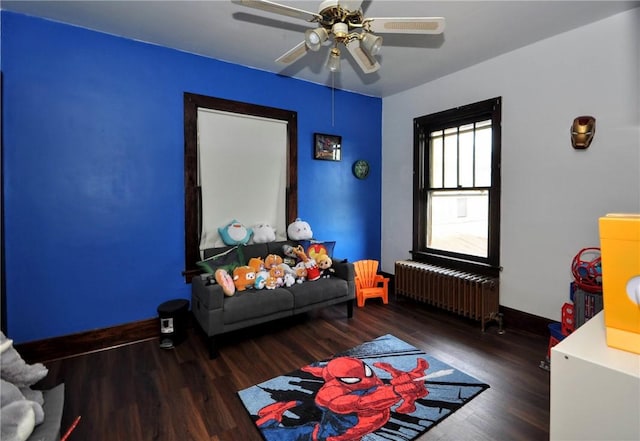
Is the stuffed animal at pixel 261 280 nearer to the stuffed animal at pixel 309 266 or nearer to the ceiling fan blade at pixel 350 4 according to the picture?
the stuffed animal at pixel 309 266

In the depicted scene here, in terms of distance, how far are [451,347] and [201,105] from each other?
3.49m

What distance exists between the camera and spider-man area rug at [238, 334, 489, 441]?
1827 mm

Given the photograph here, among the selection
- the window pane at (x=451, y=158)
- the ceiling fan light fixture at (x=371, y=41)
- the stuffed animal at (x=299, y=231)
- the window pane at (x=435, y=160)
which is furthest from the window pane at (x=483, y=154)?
the ceiling fan light fixture at (x=371, y=41)

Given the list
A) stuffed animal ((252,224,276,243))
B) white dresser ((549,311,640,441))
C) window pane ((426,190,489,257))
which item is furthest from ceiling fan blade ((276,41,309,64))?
window pane ((426,190,489,257))

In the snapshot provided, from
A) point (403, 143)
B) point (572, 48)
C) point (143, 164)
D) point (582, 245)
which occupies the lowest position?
point (582, 245)

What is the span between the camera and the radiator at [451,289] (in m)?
3.21

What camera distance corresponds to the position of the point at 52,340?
8.59ft

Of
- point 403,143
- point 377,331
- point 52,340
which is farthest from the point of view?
point 403,143

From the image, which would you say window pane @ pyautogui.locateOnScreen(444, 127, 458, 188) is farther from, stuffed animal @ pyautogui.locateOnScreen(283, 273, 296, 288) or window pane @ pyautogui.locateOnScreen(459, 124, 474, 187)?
stuffed animal @ pyautogui.locateOnScreen(283, 273, 296, 288)

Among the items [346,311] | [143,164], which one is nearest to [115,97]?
[143,164]

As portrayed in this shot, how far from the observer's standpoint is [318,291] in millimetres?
3215

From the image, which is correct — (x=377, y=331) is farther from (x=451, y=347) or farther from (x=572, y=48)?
(x=572, y=48)

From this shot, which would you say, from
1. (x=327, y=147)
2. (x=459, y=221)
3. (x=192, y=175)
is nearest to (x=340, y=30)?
(x=192, y=175)

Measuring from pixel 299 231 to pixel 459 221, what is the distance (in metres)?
2.07
